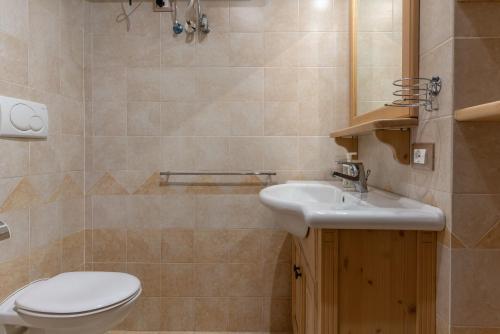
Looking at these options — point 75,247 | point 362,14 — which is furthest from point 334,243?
point 75,247

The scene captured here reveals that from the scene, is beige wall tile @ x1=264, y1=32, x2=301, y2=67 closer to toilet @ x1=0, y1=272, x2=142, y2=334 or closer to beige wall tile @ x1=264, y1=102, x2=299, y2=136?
beige wall tile @ x1=264, y1=102, x2=299, y2=136

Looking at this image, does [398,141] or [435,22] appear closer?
[435,22]

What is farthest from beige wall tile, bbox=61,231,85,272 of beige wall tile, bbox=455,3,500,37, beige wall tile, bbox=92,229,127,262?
beige wall tile, bbox=455,3,500,37

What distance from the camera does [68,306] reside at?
4.09ft

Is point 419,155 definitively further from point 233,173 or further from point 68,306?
point 68,306

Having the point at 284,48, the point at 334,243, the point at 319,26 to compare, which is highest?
the point at 319,26

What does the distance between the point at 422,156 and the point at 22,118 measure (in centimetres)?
167

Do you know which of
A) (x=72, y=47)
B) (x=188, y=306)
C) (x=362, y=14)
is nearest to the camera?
(x=362, y=14)

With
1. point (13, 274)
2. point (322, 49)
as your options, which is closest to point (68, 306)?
point (13, 274)

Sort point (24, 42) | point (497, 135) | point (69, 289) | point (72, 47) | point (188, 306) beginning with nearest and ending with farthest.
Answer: point (497, 135) → point (69, 289) → point (24, 42) → point (72, 47) → point (188, 306)

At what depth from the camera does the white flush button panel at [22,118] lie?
1.38 metres

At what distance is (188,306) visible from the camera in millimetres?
2049

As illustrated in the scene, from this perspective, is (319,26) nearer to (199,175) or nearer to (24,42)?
(199,175)

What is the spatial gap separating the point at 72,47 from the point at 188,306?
1714mm
